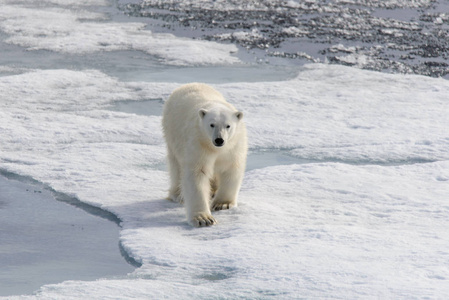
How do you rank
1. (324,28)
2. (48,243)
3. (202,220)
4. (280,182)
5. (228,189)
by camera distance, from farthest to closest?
1. (324,28)
2. (280,182)
3. (228,189)
4. (202,220)
5. (48,243)

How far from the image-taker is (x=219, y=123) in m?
4.17

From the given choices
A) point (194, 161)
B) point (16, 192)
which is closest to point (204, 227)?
point (194, 161)

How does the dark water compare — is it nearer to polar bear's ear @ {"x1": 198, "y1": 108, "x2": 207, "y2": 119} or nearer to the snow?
the snow

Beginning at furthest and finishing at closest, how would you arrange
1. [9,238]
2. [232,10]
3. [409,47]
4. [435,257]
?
1. [232,10]
2. [409,47]
3. [9,238]
4. [435,257]

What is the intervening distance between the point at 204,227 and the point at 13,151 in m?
2.37

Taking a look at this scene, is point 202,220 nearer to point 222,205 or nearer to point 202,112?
point 222,205

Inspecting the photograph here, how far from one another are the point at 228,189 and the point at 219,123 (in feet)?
1.74

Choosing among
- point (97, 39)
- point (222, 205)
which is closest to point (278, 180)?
point (222, 205)

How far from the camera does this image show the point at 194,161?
14.2ft

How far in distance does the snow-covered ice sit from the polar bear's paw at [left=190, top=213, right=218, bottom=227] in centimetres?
4

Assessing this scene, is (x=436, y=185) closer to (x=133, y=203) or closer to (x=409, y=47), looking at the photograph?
(x=133, y=203)

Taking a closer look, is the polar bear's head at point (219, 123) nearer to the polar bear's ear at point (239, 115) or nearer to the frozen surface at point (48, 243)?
the polar bear's ear at point (239, 115)

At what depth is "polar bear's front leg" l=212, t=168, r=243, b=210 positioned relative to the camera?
177 inches

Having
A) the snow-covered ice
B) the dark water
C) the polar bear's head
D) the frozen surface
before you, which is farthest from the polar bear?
the dark water
